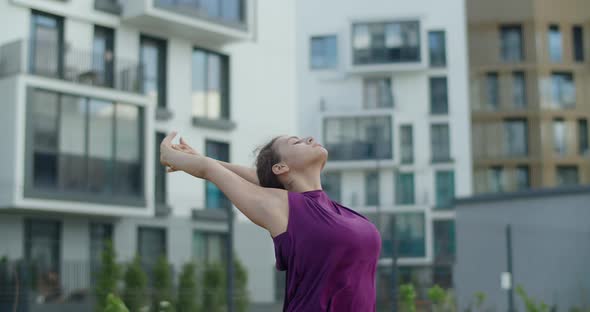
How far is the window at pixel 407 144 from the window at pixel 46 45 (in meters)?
25.7

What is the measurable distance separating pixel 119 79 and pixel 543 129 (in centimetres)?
2892

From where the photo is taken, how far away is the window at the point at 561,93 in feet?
162

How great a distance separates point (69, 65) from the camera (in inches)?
967

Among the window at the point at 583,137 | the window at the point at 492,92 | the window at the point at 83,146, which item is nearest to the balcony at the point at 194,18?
the window at the point at 83,146

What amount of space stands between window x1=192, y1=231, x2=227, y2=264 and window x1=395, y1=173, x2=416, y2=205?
2010cm

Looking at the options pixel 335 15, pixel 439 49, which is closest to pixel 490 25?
pixel 439 49

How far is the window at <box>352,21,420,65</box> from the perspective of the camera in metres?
47.7

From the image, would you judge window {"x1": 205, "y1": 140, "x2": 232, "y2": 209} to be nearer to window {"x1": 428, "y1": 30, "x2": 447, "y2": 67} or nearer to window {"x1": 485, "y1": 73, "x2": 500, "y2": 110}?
window {"x1": 428, "y1": 30, "x2": 447, "y2": 67}

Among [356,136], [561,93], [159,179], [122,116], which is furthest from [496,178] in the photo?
[122,116]

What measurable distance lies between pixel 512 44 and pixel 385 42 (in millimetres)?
6887

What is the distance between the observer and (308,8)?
50156 millimetres

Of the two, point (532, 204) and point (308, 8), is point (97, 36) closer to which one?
point (532, 204)

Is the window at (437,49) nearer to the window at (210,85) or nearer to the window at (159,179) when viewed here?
the window at (210,85)

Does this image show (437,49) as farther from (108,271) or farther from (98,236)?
(108,271)
